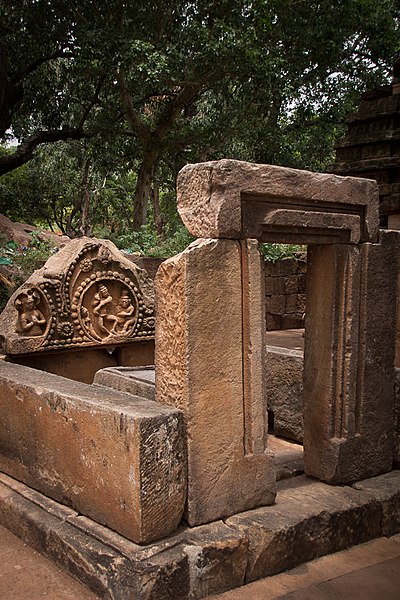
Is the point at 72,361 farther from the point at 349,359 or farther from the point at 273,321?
the point at 273,321

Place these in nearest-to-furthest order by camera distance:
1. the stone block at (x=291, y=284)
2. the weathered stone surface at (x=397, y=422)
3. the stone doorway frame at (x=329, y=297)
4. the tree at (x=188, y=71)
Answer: the stone doorway frame at (x=329, y=297) → the weathered stone surface at (x=397, y=422) → the stone block at (x=291, y=284) → the tree at (x=188, y=71)

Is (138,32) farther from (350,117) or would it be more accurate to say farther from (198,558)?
(198,558)

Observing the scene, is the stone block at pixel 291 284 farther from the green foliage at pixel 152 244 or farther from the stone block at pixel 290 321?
the green foliage at pixel 152 244

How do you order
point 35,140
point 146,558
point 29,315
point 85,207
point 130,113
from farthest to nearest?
point 85,207 → point 35,140 → point 130,113 → point 29,315 → point 146,558

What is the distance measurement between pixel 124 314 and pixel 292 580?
268 centimetres

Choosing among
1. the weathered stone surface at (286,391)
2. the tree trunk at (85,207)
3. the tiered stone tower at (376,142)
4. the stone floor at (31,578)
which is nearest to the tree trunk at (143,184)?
the tree trunk at (85,207)

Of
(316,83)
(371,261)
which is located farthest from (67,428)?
(316,83)

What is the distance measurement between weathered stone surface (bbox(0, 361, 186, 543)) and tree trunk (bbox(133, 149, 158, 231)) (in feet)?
36.2

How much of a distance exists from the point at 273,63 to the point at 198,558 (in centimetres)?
1063

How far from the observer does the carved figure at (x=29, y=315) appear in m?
4.32

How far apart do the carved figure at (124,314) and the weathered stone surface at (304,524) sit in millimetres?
2093

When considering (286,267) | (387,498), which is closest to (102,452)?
(387,498)

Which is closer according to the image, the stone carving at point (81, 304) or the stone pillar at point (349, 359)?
the stone pillar at point (349, 359)

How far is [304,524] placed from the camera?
2721 mm
